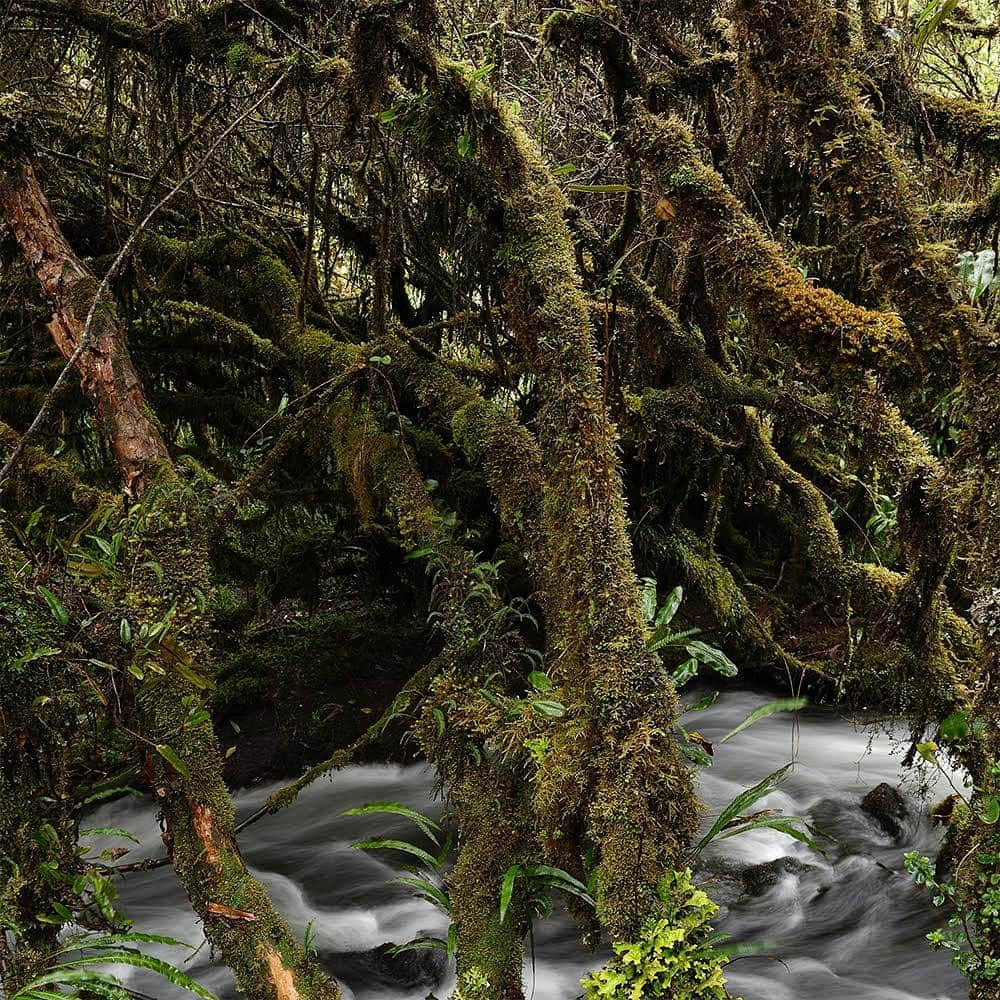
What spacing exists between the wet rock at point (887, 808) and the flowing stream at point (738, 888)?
0.11 ft

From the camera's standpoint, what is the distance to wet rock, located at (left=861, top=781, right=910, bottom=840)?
4.21 metres

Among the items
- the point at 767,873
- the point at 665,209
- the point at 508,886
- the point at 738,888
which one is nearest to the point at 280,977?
the point at 508,886

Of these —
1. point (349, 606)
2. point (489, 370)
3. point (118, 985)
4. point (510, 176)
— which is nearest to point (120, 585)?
point (118, 985)

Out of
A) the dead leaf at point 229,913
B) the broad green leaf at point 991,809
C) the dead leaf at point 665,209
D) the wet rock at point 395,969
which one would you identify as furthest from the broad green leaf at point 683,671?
the wet rock at point 395,969

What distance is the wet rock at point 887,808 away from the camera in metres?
4.21

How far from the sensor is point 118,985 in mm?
2062

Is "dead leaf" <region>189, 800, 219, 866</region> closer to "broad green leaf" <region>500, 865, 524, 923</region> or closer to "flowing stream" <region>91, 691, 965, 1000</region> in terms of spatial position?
"broad green leaf" <region>500, 865, 524, 923</region>

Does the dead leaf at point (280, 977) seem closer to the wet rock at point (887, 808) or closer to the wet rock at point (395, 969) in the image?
the wet rock at point (395, 969)

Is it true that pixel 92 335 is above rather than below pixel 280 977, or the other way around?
above

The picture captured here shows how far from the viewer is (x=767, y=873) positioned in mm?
4074

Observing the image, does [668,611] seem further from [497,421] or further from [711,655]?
[497,421]

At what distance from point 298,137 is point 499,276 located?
237 cm

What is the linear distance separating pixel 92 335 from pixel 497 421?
1.46 metres

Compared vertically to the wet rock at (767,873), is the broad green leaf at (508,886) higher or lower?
higher
